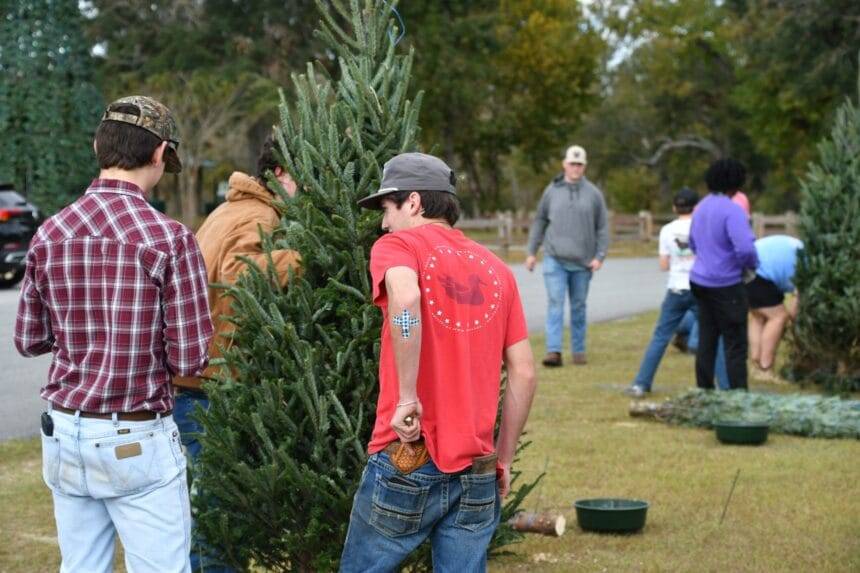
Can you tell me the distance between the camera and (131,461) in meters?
3.69

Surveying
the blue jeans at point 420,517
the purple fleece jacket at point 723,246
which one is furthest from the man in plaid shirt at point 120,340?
the purple fleece jacket at point 723,246

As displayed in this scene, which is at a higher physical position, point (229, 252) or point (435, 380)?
point (229, 252)

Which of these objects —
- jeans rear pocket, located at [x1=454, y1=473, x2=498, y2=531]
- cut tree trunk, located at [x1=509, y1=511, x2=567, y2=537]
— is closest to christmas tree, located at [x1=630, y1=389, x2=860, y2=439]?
cut tree trunk, located at [x1=509, y1=511, x2=567, y2=537]

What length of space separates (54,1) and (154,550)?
32839mm

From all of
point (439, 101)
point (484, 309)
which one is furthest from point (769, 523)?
point (439, 101)

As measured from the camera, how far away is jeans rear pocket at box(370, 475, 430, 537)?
3889mm

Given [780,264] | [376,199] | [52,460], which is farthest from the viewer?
[780,264]

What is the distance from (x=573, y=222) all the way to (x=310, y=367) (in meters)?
8.85

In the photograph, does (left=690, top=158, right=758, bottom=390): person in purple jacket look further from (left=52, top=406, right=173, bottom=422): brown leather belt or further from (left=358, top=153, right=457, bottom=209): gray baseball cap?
(left=52, top=406, right=173, bottom=422): brown leather belt

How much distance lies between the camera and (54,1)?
1352 inches

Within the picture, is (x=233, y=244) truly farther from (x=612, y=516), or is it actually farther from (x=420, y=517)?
(x=612, y=516)

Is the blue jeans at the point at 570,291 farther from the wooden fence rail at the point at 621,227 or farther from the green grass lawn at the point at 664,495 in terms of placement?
the wooden fence rail at the point at 621,227

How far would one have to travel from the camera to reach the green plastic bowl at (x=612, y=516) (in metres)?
6.66

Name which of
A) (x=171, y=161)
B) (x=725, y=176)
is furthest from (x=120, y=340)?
(x=725, y=176)
